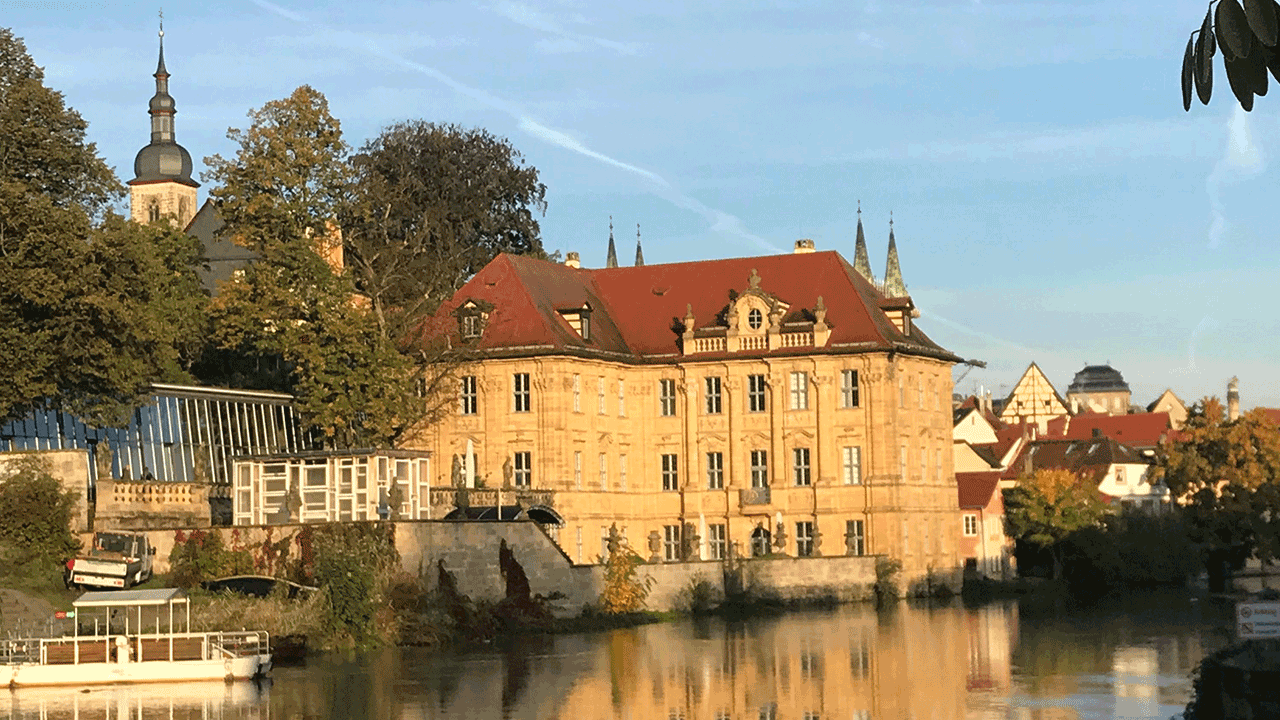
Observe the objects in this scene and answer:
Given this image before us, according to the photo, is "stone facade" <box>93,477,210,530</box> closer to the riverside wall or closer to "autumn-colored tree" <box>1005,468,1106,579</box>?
the riverside wall

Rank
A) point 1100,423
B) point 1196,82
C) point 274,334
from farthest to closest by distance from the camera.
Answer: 1. point 1100,423
2. point 274,334
3. point 1196,82

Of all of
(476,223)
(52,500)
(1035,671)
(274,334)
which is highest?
(476,223)

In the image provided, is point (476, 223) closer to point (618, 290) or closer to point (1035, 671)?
point (618, 290)

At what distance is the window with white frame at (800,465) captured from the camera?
67.1 metres

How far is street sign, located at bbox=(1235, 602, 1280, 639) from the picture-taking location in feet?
76.8

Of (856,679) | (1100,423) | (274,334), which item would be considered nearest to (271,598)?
(856,679)

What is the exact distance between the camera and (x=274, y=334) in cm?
5738

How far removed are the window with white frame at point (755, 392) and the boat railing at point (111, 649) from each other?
3618 centimetres

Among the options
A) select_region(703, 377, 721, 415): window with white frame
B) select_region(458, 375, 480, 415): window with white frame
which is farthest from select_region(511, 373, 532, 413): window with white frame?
select_region(703, 377, 721, 415): window with white frame

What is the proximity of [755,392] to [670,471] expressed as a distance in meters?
4.64

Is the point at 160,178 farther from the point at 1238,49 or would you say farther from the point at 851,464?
the point at 1238,49

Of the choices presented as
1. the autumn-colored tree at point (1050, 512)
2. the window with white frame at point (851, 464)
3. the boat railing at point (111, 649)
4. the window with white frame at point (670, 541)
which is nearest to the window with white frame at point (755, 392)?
the window with white frame at point (851, 464)

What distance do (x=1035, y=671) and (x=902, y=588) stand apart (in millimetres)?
31563

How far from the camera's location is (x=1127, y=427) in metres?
135
